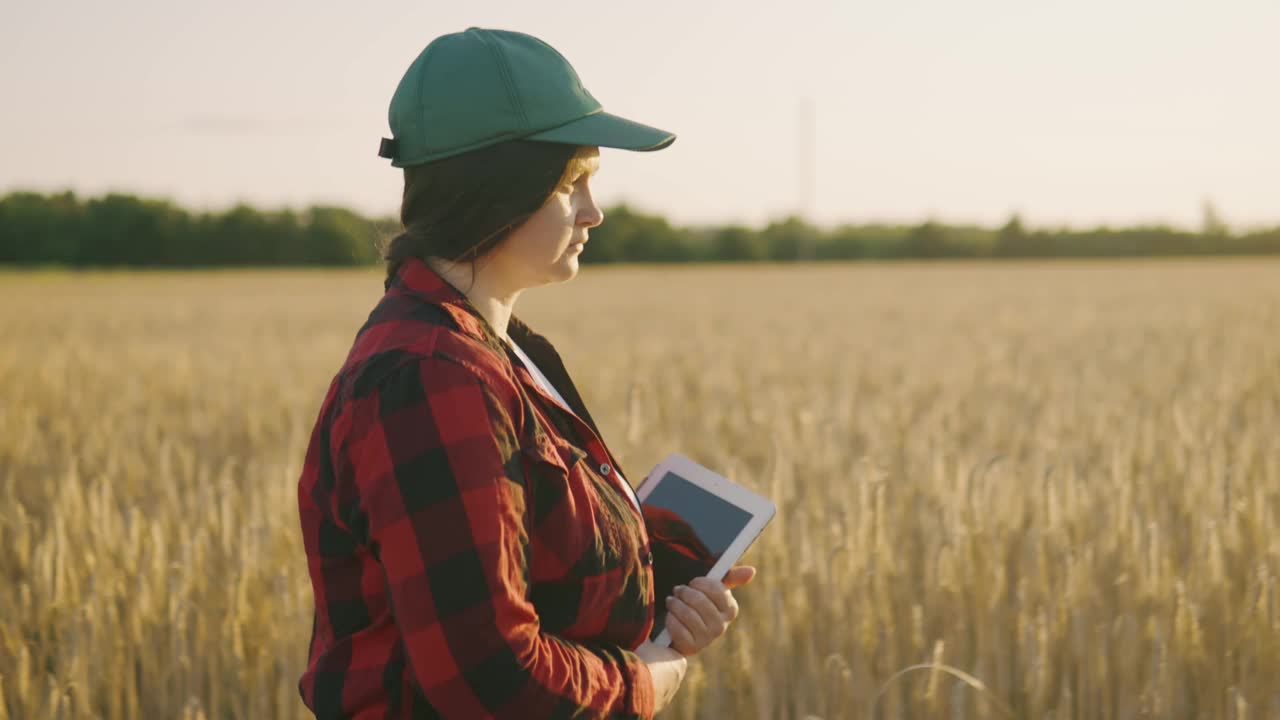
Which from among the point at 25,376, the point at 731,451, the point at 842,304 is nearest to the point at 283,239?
the point at 842,304

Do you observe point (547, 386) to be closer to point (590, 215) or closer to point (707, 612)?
point (590, 215)

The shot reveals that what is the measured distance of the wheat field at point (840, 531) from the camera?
2.29m

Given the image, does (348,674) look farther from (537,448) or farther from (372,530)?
(537,448)

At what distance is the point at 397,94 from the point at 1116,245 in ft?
172

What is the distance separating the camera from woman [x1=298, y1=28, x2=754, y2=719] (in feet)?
3.65

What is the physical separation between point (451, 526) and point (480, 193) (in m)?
0.39

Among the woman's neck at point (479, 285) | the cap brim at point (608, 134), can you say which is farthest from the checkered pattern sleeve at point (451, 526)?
the cap brim at point (608, 134)

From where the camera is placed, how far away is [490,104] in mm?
1275

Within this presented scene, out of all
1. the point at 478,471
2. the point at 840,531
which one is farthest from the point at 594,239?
the point at 478,471

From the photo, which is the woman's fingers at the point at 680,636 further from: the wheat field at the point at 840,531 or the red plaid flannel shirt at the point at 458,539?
the wheat field at the point at 840,531

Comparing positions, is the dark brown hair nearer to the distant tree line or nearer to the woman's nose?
the woman's nose

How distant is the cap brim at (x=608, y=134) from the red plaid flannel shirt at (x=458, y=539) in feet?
0.71

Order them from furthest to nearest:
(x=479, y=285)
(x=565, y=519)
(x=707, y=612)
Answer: (x=707, y=612), (x=479, y=285), (x=565, y=519)

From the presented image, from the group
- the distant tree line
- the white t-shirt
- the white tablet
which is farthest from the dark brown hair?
the distant tree line
